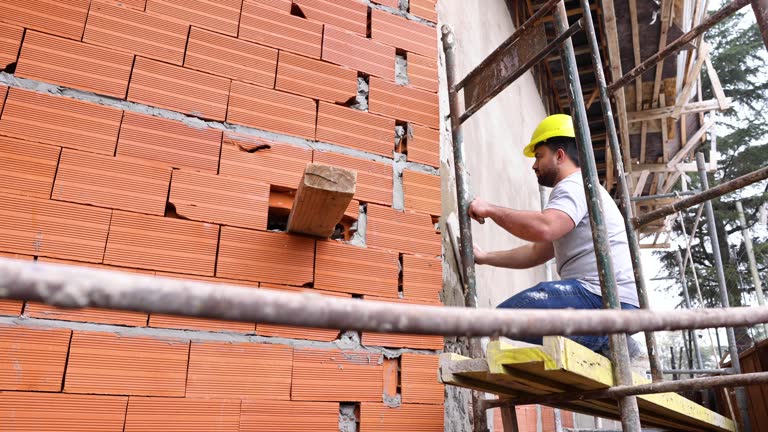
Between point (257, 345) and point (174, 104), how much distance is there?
1010 millimetres

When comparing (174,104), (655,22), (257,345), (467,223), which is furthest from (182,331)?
(655,22)

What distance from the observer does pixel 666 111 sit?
720 centimetres

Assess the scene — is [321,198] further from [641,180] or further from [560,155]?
[641,180]

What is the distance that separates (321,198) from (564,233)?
119cm

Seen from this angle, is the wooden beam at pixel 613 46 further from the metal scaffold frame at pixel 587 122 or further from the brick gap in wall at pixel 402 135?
the brick gap in wall at pixel 402 135

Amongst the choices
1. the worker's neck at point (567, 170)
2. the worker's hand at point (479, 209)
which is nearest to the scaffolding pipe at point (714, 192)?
the worker's neck at point (567, 170)

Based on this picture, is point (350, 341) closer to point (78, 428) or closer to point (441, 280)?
point (441, 280)

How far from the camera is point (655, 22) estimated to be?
5.84 meters

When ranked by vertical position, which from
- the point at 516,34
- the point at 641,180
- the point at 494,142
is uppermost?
the point at 641,180

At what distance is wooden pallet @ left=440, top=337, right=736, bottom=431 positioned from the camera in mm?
1665

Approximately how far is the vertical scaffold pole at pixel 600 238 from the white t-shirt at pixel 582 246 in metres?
0.44

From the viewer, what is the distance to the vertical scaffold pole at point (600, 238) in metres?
1.89

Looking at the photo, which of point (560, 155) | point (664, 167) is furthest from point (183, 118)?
point (664, 167)

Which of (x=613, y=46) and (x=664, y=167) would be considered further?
(x=664, y=167)
